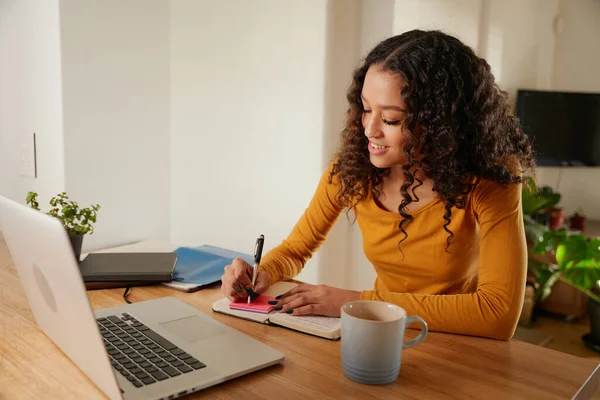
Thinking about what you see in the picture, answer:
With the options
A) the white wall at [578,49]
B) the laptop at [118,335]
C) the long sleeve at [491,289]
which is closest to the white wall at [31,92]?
the laptop at [118,335]

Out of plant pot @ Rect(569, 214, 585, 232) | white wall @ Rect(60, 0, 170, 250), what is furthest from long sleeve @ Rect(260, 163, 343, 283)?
plant pot @ Rect(569, 214, 585, 232)

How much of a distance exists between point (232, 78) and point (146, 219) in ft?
2.12

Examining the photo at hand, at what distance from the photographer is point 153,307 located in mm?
1046

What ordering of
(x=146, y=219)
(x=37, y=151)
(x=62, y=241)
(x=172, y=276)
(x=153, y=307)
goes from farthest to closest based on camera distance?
(x=146, y=219) < (x=37, y=151) < (x=172, y=276) < (x=153, y=307) < (x=62, y=241)

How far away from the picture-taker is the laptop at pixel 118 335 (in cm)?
65

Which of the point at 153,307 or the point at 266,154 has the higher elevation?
the point at 266,154

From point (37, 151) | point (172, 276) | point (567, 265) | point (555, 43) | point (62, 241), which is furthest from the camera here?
point (555, 43)

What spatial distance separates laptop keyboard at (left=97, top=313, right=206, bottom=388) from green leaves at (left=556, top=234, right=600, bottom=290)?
2.44 metres

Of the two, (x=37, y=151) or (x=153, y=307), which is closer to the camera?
(x=153, y=307)

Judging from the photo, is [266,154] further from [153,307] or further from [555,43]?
[555,43]

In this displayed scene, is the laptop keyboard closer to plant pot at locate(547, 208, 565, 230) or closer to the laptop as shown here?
the laptop

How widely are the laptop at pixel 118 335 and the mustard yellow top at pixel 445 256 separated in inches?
12.8

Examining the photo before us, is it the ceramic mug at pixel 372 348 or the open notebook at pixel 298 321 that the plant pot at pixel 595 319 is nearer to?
the open notebook at pixel 298 321

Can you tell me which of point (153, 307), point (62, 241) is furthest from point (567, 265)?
point (62, 241)
